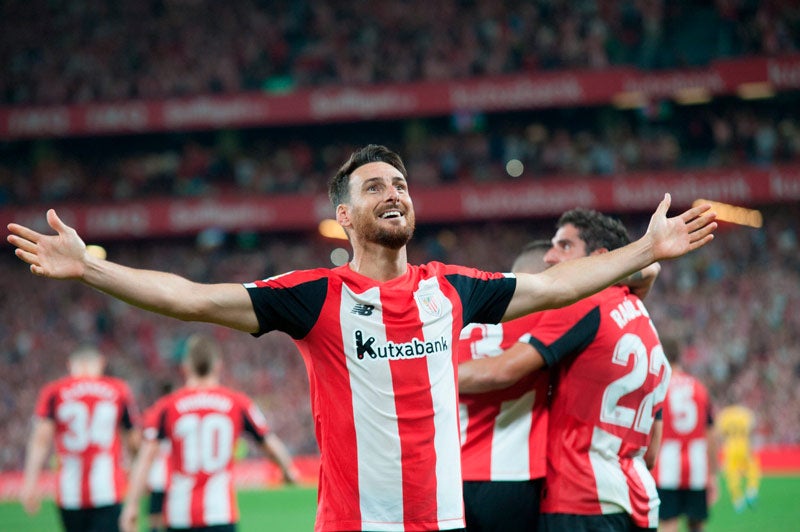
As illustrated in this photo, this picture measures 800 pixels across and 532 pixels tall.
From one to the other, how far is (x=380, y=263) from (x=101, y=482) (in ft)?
17.8

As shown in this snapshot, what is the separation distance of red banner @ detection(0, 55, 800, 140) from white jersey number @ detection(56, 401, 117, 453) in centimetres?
2098

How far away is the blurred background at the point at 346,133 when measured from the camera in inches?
1051

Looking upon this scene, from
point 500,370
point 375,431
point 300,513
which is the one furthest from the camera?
point 300,513

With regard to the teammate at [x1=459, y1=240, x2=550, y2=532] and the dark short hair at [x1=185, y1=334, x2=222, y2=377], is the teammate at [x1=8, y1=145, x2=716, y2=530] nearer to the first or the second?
the teammate at [x1=459, y1=240, x2=550, y2=532]

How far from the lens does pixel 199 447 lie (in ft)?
23.7

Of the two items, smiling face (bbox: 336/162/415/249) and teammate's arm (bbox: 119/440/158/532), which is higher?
smiling face (bbox: 336/162/415/249)

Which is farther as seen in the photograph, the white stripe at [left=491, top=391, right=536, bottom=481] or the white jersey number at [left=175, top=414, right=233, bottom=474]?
the white jersey number at [left=175, top=414, right=233, bottom=474]

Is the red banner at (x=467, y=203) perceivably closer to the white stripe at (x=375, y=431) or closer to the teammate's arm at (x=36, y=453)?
the teammate's arm at (x=36, y=453)

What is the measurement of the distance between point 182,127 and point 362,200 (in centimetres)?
2641

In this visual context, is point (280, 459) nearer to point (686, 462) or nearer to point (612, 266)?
point (686, 462)

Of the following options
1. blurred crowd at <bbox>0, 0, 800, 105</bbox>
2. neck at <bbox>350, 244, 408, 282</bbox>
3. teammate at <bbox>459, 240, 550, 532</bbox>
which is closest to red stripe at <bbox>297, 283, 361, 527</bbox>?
neck at <bbox>350, 244, 408, 282</bbox>

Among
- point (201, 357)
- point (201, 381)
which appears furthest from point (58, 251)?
point (201, 381)

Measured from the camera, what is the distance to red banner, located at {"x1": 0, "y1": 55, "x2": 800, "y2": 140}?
89.8 ft

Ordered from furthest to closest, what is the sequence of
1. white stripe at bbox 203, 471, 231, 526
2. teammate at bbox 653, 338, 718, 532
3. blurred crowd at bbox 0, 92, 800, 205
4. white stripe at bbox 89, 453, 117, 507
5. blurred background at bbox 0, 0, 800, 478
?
blurred crowd at bbox 0, 92, 800, 205 < blurred background at bbox 0, 0, 800, 478 < teammate at bbox 653, 338, 718, 532 < white stripe at bbox 89, 453, 117, 507 < white stripe at bbox 203, 471, 231, 526
